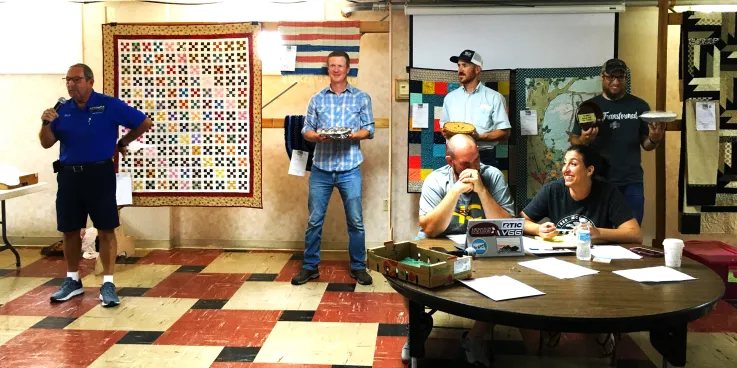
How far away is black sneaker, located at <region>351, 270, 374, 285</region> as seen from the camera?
444cm

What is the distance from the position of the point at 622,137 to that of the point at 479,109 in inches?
37.9

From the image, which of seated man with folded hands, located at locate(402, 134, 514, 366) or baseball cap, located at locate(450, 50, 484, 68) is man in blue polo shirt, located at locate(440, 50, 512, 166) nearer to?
baseball cap, located at locate(450, 50, 484, 68)

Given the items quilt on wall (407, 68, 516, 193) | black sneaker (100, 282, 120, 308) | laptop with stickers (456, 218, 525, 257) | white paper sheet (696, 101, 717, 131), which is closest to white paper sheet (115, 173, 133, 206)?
black sneaker (100, 282, 120, 308)

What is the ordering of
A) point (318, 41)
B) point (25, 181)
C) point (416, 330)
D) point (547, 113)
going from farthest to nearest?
point (25, 181)
point (318, 41)
point (547, 113)
point (416, 330)

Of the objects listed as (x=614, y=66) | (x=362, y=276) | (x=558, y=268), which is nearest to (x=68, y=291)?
(x=362, y=276)

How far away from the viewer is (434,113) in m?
4.64

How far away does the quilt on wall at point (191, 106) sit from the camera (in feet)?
16.2

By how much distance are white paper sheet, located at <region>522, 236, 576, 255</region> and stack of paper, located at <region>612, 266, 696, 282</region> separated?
0.32 m

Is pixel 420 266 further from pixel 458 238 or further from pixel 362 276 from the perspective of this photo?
pixel 362 276

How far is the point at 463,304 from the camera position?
1.95m

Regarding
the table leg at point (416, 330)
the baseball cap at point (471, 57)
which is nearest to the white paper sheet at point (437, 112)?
the baseball cap at point (471, 57)

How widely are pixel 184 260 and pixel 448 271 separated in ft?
11.6

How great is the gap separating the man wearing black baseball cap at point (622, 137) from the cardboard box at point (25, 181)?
423 cm

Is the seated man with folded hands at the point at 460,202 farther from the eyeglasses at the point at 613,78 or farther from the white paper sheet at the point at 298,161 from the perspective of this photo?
the white paper sheet at the point at 298,161
